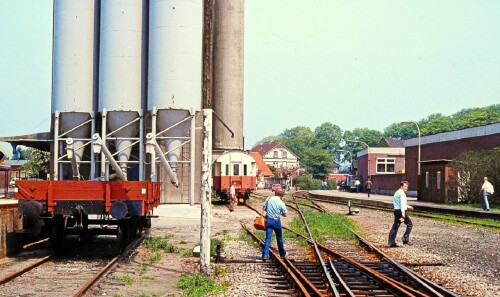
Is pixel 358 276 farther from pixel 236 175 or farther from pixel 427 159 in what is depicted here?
pixel 427 159

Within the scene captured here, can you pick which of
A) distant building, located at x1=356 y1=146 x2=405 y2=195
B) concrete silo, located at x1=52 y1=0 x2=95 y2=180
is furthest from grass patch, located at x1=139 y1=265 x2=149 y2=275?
distant building, located at x1=356 y1=146 x2=405 y2=195

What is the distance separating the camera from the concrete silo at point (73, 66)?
1400 inches

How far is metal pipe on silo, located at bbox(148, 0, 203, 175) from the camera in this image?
Answer: 1378 inches

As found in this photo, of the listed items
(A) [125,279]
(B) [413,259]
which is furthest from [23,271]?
Answer: (B) [413,259]

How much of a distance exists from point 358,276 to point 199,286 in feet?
9.32

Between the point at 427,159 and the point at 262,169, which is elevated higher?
the point at 427,159

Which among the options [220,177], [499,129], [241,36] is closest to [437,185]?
[499,129]

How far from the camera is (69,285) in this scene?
1128cm

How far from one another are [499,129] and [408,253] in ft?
107

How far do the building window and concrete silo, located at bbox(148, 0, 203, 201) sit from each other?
5123 centimetres

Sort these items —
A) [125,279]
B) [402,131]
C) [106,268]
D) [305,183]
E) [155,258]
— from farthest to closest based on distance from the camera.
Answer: [402,131] < [305,183] < [155,258] < [106,268] < [125,279]

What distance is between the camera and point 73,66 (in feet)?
116

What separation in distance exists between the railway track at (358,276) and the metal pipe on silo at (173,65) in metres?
20.5

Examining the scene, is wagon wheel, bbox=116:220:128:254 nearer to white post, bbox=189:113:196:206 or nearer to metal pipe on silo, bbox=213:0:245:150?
white post, bbox=189:113:196:206
